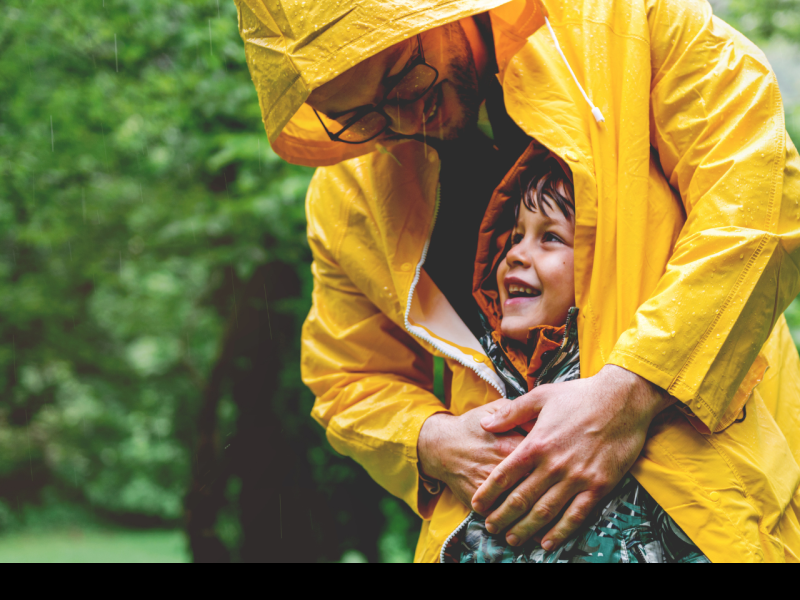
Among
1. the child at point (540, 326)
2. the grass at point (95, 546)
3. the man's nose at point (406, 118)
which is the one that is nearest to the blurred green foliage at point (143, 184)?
the man's nose at point (406, 118)

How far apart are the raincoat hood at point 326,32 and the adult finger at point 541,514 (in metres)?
1.08

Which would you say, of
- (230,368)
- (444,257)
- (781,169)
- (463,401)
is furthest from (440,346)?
(230,368)

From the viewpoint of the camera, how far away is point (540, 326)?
5.05ft

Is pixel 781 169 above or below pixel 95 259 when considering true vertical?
above

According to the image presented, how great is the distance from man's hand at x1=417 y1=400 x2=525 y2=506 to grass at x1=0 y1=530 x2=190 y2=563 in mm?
7442

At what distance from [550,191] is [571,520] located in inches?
31.2

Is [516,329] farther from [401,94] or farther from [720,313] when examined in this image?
[401,94]

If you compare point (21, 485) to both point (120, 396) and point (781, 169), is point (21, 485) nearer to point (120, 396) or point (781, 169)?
point (120, 396)

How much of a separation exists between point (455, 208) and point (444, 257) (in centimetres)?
16

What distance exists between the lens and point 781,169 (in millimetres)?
1302

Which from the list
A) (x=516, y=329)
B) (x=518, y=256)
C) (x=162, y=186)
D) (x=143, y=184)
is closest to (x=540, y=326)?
(x=516, y=329)

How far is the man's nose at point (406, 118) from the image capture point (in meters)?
1.67

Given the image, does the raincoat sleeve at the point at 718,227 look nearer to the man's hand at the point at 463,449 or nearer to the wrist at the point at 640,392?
the wrist at the point at 640,392

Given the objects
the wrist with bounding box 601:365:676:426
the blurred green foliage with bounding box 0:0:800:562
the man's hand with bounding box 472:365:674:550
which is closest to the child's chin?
the man's hand with bounding box 472:365:674:550
